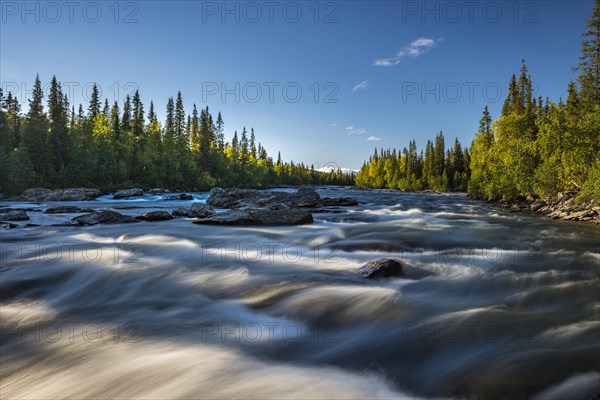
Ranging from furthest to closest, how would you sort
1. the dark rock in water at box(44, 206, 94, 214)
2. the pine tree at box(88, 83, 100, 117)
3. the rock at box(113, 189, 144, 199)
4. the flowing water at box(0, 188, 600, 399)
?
the pine tree at box(88, 83, 100, 117)
the rock at box(113, 189, 144, 199)
the dark rock in water at box(44, 206, 94, 214)
the flowing water at box(0, 188, 600, 399)

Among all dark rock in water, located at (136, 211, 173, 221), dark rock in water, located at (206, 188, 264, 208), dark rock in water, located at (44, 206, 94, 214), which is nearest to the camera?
dark rock in water, located at (136, 211, 173, 221)

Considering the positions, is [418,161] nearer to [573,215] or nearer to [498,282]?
[573,215]

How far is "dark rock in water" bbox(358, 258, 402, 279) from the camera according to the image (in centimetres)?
Answer: 706

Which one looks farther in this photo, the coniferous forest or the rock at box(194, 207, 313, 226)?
the coniferous forest

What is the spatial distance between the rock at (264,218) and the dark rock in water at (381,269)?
9059mm

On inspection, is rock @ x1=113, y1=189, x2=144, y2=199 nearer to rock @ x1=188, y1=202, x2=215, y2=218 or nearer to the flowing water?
rock @ x1=188, y1=202, x2=215, y2=218

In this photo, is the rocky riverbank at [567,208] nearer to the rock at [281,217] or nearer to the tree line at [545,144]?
the tree line at [545,144]

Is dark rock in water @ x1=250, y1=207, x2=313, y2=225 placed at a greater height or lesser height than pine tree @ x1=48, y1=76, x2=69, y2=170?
lesser

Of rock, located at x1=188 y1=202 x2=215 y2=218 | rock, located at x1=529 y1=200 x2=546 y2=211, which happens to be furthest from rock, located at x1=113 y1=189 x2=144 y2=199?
rock, located at x1=529 y1=200 x2=546 y2=211

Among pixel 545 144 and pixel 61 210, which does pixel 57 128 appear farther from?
pixel 545 144

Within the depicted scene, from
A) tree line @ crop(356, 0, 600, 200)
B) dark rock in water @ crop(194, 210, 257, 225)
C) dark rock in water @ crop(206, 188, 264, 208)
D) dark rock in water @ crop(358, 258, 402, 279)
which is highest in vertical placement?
tree line @ crop(356, 0, 600, 200)

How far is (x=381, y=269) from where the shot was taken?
718 cm

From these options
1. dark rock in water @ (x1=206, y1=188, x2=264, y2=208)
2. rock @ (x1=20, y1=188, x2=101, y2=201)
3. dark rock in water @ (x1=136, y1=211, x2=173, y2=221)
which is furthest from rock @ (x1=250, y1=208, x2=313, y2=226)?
rock @ (x1=20, y1=188, x2=101, y2=201)

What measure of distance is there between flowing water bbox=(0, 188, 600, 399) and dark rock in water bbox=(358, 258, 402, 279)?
0.22m
